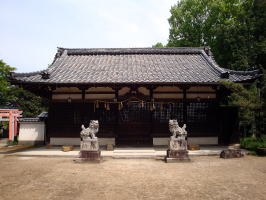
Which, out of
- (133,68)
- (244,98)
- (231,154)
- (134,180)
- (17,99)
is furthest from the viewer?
(17,99)

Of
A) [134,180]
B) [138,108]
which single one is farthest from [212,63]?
[134,180]

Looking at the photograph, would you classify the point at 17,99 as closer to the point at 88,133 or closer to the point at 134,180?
the point at 88,133

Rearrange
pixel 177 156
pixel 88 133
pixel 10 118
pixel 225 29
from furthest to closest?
pixel 225 29, pixel 10 118, pixel 88 133, pixel 177 156

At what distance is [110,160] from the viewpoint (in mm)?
10250

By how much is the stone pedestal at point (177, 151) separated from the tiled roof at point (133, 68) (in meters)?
3.90

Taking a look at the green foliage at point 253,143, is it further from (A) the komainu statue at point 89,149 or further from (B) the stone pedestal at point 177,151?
(A) the komainu statue at point 89,149

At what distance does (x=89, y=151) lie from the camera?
9.77m

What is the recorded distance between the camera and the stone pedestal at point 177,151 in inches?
386

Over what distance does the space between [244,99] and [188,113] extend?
12.6 ft

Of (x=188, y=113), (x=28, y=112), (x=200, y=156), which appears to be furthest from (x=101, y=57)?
(x=28, y=112)

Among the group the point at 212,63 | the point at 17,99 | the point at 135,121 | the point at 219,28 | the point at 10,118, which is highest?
the point at 219,28

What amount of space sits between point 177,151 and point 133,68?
7454mm

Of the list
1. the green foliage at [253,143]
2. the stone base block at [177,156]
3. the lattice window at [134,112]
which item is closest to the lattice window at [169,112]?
the lattice window at [134,112]

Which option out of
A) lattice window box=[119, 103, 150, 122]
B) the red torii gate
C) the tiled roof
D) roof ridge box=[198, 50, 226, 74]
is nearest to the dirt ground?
lattice window box=[119, 103, 150, 122]
